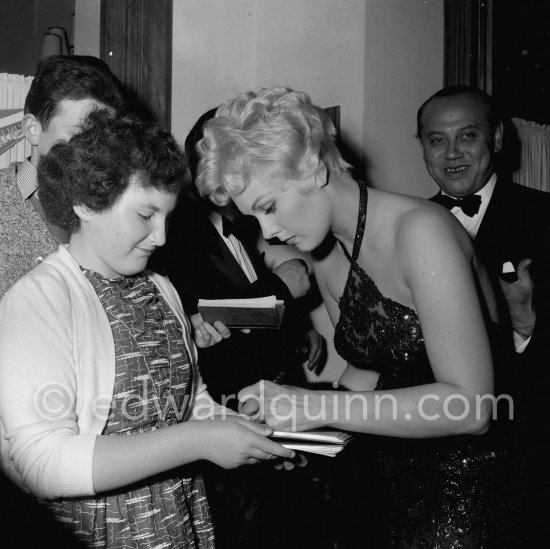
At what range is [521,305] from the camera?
9.57ft

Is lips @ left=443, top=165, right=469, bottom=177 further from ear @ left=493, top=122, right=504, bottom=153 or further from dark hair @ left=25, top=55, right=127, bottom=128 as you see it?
dark hair @ left=25, top=55, right=127, bottom=128

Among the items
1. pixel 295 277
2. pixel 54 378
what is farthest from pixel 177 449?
pixel 295 277

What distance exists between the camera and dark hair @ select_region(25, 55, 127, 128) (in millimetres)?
2135

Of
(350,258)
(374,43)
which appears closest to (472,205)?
(374,43)

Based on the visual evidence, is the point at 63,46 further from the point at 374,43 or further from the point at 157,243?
the point at 157,243

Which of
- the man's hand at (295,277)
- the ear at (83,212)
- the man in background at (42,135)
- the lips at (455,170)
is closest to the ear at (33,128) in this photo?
the man in background at (42,135)

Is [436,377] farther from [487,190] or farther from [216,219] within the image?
[487,190]

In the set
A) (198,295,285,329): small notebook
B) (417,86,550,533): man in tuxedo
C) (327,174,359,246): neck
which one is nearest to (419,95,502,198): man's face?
(417,86,550,533): man in tuxedo

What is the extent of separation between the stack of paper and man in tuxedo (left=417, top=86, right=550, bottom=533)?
7.83 ft

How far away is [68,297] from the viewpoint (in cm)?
150

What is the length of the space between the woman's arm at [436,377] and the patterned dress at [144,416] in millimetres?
317

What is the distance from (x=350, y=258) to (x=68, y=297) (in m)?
0.99

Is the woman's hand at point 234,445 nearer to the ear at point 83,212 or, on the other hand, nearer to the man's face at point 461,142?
the ear at point 83,212

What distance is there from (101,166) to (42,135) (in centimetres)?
71
